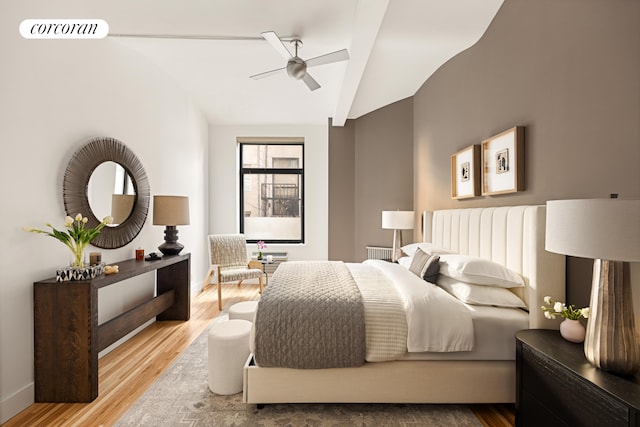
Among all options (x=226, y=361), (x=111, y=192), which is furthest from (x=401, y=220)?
(x=111, y=192)

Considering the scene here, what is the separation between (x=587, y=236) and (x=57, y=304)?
8.97 feet

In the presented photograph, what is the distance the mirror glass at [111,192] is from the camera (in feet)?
8.92

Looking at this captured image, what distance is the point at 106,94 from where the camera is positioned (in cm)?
288

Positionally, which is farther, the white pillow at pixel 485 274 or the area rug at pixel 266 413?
the white pillow at pixel 485 274

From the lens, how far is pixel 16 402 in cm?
194

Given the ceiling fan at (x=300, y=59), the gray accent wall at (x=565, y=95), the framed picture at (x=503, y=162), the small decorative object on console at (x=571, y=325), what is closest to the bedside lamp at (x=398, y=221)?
the gray accent wall at (x=565, y=95)

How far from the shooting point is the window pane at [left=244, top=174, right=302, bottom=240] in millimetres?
5848

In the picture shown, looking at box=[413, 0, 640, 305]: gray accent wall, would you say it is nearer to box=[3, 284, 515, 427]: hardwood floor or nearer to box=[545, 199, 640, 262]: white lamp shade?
box=[545, 199, 640, 262]: white lamp shade

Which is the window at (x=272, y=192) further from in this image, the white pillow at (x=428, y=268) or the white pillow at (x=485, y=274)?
the white pillow at (x=485, y=274)

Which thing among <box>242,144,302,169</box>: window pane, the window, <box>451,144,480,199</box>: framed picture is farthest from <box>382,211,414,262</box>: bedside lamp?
<box>242,144,302,169</box>: window pane

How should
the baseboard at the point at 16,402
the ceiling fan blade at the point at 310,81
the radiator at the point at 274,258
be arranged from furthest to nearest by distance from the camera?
the radiator at the point at 274,258 → the ceiling fan blade at the point at 310,81 → the baseboard at the point at 16,402

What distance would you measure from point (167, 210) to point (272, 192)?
2521 mm

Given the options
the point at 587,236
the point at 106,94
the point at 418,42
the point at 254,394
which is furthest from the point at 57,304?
the point at 418,42

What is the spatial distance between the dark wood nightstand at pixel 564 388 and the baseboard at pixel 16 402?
2725 millimetres
